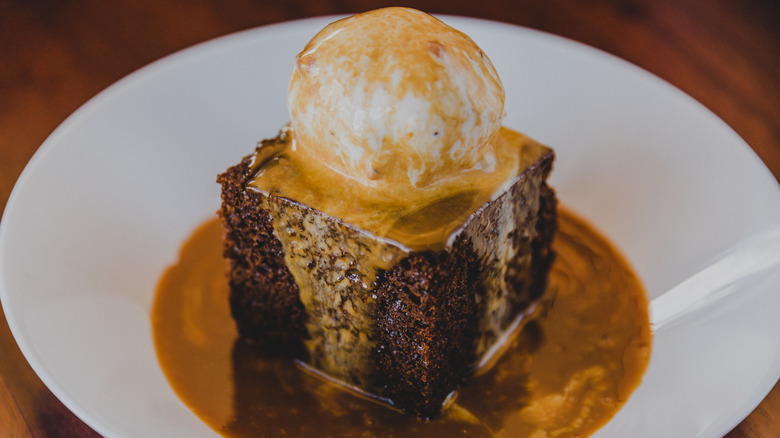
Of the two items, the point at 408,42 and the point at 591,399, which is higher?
the point at 408,42

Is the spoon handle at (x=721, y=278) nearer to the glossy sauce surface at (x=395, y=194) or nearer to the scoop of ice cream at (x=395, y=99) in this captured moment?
the glossy sauce surface at (x=395, y=194)

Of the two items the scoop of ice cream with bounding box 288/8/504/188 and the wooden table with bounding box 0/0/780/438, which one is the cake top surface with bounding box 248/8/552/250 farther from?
the wooden table with bounding box 0/0/780/438

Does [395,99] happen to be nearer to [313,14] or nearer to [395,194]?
[395,194]

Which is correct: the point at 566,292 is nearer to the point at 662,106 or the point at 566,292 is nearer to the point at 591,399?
the point at 591,399

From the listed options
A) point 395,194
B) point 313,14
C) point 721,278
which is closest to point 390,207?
point 395,194

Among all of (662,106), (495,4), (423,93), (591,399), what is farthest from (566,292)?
(495,4)

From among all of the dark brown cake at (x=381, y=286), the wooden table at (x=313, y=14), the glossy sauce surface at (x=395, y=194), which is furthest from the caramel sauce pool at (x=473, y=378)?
the wooden table at (x=313, y=14)
